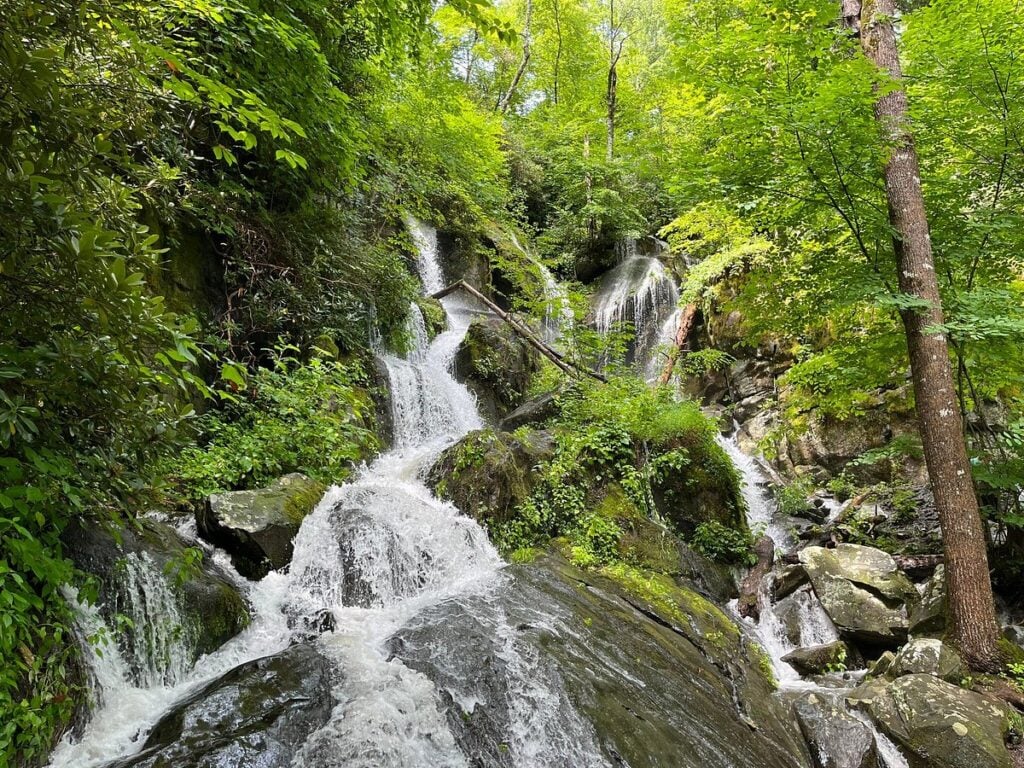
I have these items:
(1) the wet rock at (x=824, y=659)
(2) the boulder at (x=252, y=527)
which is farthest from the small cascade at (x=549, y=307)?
(2) the boulder at (x=252, y=527)

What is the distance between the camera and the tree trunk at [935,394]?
5.14 m

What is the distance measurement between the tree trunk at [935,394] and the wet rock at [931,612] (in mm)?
411

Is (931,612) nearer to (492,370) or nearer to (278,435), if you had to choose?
(278,435)

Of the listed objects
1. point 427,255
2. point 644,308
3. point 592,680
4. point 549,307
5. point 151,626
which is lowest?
point 592,680

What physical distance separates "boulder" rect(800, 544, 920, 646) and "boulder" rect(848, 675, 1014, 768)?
5.52 feet

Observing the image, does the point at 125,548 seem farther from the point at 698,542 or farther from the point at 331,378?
the point at 698,542

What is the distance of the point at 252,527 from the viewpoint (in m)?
5.25

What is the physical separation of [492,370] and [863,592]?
26.5ft

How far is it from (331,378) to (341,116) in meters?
3.58

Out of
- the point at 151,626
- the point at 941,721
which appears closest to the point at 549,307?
the point at 941,721

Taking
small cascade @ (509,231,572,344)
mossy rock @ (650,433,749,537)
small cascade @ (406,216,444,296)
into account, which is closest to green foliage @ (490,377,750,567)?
mossy rock @ (650,433,749,537)

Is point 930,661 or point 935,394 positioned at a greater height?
point 935,394

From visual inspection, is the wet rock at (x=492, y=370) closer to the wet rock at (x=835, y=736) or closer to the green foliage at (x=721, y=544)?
the green foliage at (x=721, y=544)

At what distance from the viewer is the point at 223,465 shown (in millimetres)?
6004
